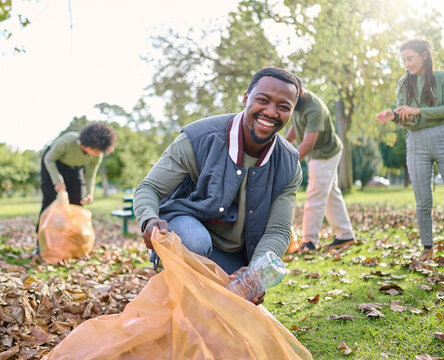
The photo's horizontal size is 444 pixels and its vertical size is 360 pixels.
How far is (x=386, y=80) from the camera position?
10.4 m

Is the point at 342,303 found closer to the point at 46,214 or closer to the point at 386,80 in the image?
the point at 46,214

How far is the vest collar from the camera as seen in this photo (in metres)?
2.42

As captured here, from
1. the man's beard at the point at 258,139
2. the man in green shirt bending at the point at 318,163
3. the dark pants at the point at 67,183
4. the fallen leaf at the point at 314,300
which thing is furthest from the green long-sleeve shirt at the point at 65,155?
the man's beard at the point at 258,139

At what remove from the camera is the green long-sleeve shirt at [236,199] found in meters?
2.30

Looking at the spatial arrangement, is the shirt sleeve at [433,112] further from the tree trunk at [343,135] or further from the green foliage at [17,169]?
the green foliage at [17,169]

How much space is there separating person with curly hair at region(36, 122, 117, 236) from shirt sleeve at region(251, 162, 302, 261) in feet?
12.0

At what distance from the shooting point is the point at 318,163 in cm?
548

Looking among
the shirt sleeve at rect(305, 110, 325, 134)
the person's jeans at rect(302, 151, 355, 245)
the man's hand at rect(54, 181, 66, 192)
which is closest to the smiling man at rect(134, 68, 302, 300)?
the shirt sleeve at rect(305, 110, 325, 134)

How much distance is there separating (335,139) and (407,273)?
211 centimetres

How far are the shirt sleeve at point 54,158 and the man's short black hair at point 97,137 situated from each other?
0.33m

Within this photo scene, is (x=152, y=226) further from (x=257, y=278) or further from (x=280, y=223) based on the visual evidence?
(x=280, y=223)

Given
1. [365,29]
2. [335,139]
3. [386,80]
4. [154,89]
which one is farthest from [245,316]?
[154,89]

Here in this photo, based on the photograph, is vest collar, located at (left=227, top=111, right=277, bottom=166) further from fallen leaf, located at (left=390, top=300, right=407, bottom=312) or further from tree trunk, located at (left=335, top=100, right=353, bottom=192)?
tree trunk, located at (left=335, top=100, right=353, bottom=192)

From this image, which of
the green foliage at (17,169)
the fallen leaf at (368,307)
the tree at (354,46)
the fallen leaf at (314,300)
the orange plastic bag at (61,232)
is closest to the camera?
the fallen leaf at (368,307)
